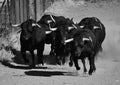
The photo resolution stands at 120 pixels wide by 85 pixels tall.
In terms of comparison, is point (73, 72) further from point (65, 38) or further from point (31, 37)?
point (31, 37)

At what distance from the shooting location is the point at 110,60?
19016 millimetres

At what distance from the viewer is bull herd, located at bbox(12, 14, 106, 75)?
15305 millimetres

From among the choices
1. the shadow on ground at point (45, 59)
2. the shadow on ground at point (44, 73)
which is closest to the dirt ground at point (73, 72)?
the shadow on ground at point (44, 73)

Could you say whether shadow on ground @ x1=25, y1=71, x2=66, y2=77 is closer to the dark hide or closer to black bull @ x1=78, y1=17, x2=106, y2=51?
the dark hide

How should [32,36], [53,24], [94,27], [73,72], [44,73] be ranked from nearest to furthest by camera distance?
[44,73] → [73,72] → [32,36] → [94,27] → [53,24]

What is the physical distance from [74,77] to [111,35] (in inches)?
349

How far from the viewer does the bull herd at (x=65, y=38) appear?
15305mm

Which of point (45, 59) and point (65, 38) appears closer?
point (65, 38)

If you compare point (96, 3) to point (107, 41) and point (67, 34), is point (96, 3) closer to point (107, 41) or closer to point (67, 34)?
point (107, 41)

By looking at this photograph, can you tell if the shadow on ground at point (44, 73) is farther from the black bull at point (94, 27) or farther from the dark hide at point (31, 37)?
the black bull at point (94, 27)

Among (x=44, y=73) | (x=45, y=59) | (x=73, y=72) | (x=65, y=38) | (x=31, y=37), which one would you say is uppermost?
(x=65, y=38)

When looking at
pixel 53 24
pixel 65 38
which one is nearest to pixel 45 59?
pixel 53 24

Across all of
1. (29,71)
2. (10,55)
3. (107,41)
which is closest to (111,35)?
(107,41)

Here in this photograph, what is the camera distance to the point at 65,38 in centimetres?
1636
